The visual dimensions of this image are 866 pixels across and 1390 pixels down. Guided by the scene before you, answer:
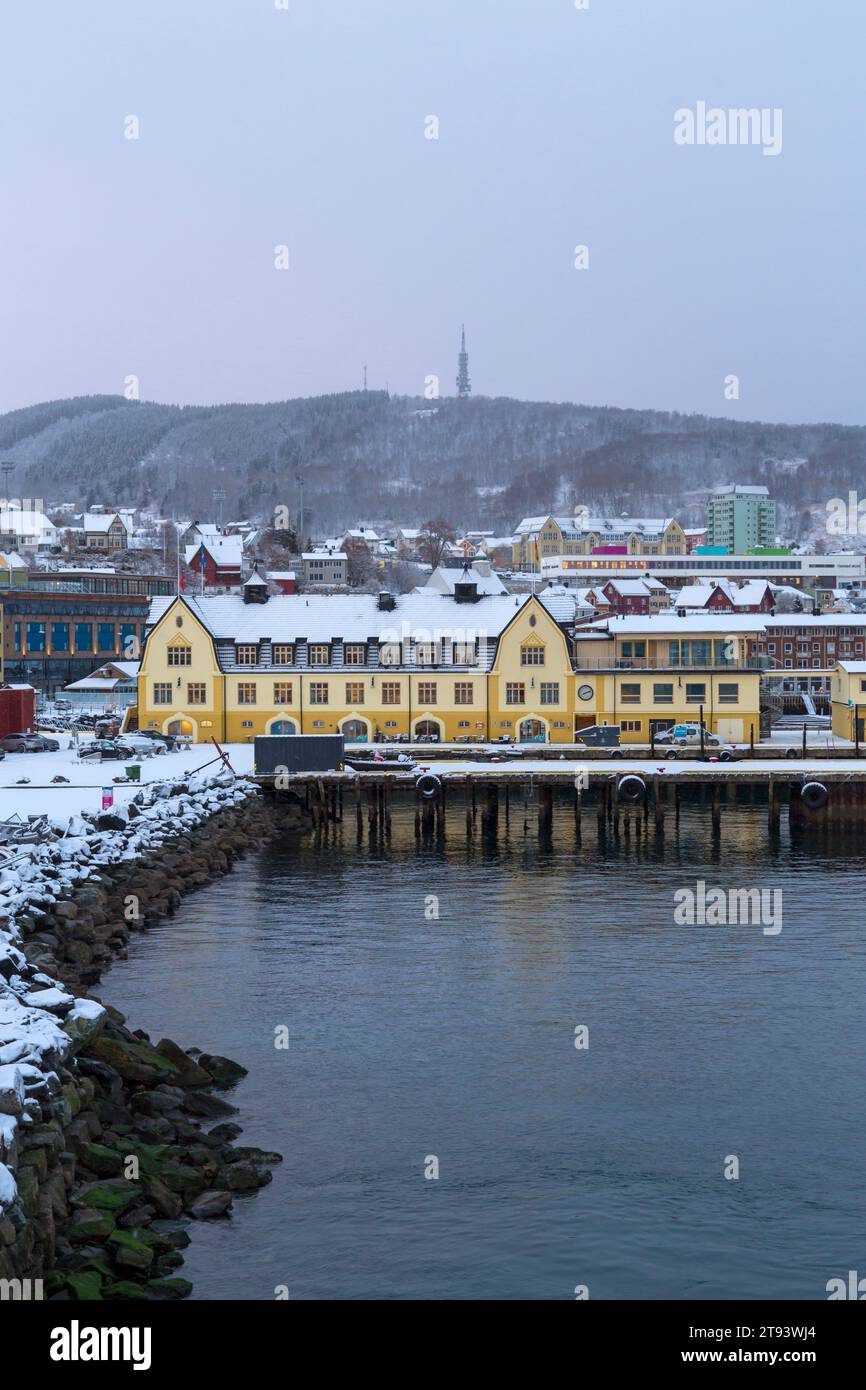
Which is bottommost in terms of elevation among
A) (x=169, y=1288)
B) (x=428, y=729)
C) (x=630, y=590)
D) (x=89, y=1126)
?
(x=169, y=1288)

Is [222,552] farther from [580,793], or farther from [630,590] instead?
[580,793]

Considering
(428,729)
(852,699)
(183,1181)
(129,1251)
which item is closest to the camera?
(129,1251)

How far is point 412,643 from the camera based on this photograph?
7506 cm

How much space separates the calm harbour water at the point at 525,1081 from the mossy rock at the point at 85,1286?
55.8 inches

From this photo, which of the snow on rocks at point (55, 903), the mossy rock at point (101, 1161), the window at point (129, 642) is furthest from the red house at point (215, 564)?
the mossy rock at point (101, 1161)

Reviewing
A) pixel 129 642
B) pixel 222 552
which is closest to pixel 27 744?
pixel 129 642

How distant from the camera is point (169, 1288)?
62.0ft

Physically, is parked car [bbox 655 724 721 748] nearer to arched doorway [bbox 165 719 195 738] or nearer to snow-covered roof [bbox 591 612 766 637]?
snow-covered roof [bbox 591 612 766 637]

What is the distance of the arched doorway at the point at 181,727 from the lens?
74.4 metres

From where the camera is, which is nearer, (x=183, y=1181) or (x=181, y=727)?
(x=183, y=1181)

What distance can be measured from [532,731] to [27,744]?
2394 centimetres

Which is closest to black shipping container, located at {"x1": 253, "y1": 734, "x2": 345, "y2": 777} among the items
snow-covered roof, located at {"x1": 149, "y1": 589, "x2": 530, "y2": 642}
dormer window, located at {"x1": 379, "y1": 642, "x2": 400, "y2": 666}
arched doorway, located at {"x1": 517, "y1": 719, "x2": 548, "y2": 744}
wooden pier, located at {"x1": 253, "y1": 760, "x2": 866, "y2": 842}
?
wooden pier, located at {"x1": 253, "y1": 760, "x2": 866, "y2": 842}
